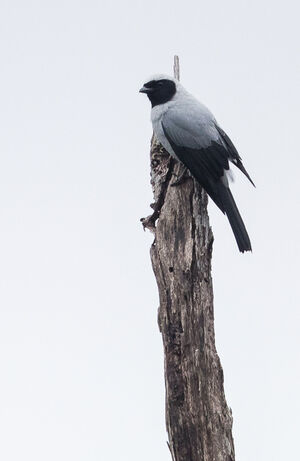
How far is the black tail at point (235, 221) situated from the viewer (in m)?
6.86

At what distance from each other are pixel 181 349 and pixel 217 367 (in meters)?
0.33

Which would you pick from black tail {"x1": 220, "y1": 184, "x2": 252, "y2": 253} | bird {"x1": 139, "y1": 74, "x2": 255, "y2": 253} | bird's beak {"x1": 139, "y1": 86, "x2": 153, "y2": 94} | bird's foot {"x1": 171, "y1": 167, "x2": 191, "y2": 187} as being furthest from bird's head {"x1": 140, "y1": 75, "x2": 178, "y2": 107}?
black tail {"x1": 220, "y1": 184, "x2": 252, "y2": 253}

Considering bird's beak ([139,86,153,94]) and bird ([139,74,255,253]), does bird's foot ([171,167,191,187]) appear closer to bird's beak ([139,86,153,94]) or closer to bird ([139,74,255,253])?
bird ([139,74,255,253])

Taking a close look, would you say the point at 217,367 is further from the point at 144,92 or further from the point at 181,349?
the point at 144,92

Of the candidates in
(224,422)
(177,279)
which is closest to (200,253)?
(177,279)

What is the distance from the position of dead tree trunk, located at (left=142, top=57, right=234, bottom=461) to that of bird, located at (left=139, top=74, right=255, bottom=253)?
11.2 inches

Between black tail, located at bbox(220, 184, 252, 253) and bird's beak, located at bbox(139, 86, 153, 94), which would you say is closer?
black tail, located at bbox(220, 184, 252, 253)

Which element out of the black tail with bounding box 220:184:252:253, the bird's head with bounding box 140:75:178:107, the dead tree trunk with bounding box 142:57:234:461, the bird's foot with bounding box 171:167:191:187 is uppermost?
the bird's head with bounding box 140:75:178:107

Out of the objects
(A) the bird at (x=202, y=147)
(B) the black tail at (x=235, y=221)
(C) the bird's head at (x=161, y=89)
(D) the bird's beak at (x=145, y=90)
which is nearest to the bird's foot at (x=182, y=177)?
(A) the bird at (x=202, y=147)

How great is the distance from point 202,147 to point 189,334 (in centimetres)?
184

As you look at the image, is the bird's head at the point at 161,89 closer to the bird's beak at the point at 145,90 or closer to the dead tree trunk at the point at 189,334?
the bird's beak at the point at 145,90

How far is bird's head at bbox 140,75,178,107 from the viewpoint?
25.3ft

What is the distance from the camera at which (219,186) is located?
6844 millimetres

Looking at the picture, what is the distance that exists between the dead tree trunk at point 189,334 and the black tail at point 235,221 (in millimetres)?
321
